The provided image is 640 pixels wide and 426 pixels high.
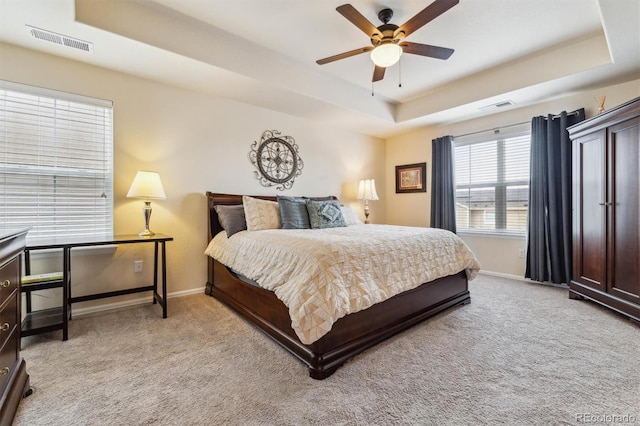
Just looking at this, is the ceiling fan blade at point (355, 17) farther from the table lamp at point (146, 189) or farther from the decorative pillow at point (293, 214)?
the table lamp at point (146, 189)

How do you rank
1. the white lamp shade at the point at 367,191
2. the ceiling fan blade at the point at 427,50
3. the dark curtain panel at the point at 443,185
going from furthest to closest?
the white lamp shade at the point at 367,191 < the dark curtain panel at the point at 443,185 < the ceiling fan blade at the point at 427,50

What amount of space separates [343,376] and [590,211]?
Answer: 302 cm

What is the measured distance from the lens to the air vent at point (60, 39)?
2.17 meters

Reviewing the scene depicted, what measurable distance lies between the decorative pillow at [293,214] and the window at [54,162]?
1702 mm

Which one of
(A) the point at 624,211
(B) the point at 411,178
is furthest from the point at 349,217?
(A) the point at 624,211

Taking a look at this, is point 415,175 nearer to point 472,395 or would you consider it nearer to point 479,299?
point 479,299

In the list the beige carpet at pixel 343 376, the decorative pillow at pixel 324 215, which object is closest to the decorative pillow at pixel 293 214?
the decorative pillow at pixel 324 215

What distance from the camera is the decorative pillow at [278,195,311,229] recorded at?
3076 millimetres

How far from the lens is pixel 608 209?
259 centimetres

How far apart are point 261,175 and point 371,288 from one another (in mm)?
2427

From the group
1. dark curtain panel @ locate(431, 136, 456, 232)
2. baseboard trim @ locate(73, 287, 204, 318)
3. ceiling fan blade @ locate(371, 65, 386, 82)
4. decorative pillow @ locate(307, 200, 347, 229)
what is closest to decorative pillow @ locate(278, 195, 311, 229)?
decorative pillow @ locate(307, 200, 347, 229)

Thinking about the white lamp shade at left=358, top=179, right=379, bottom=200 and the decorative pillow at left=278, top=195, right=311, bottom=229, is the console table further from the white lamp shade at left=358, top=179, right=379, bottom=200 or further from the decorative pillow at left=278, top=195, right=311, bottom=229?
the white lamp shade at left=358, top=179, right=379, bottom=200

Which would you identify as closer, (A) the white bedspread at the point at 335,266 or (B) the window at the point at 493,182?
(A) the white bedspread at the point at 335,266

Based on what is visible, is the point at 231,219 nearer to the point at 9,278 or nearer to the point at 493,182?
the point at 9,278
